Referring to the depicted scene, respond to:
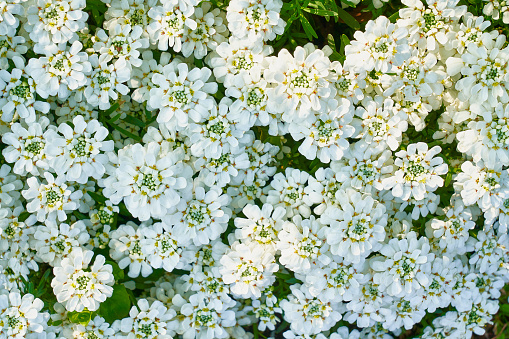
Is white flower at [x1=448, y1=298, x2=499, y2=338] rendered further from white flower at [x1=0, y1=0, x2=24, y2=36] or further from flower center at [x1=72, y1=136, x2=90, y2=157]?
white flower at [x1=0, y1=0, x2=24, y2=36]

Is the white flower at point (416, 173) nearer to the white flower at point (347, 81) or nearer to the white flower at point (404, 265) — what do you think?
the white flower at point (404, 265)

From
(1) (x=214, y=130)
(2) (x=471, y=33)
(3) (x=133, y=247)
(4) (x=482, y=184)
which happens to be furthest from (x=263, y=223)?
(2) (x=471, y=33)

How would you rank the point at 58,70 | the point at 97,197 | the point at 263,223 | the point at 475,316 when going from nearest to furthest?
the point at 58,70 → the point at 263,223 → the point at 97,197 → the point at 475,316

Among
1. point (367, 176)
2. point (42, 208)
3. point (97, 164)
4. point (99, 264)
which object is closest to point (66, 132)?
point (97, 164)

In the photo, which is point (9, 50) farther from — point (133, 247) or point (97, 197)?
point (133, 247)

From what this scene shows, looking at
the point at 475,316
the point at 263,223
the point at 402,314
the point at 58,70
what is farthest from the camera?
the point at 475,316

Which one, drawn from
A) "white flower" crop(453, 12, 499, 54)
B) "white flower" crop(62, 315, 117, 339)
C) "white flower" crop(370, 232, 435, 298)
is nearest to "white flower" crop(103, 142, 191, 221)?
"white flower" crop(62, 315, 117, 339)
